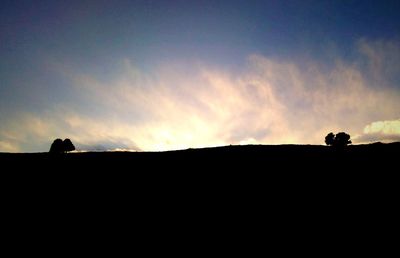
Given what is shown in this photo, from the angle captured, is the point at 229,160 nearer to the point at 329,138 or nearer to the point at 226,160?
the point at 226,160

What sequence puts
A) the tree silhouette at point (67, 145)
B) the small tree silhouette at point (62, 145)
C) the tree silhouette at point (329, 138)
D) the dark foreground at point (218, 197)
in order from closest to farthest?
the dark foreground at point (218, 197) → the small tree silhouette at point (62, 145) → the tree silhouette at point (67, 145) → the tree silhouette at point (329, 138)

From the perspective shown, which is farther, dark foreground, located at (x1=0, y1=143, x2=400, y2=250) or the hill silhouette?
the hill silhouette

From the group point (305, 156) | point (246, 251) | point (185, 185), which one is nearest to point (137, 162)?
point (185, 185)

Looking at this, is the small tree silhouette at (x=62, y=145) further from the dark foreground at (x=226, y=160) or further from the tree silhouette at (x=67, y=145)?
the dark foreground at (x=226, y=160)

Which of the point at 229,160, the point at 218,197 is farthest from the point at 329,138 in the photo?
the point at 218,197

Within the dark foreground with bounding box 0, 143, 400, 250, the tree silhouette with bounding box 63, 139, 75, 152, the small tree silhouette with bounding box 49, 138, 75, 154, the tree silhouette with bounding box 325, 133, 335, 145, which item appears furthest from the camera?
the tree silhouette with bounding box 325, 133, 335, 145

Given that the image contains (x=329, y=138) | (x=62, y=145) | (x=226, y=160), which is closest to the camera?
(x=226, y=160)

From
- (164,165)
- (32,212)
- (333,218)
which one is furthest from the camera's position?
(164,165)

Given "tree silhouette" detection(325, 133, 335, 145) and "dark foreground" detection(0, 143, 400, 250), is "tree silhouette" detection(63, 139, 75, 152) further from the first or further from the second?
"tree silhouette" detection(325, 133, 335, 145)

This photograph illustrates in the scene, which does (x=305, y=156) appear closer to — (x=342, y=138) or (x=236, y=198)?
(x=236, y=198)

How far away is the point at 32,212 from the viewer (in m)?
11.7

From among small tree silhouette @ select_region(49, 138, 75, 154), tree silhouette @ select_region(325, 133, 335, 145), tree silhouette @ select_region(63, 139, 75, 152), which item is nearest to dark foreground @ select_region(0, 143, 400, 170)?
small tree silhouette @ select_region(49, 138, 75, 154)

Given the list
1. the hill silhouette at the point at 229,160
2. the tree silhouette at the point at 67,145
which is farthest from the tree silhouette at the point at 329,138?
the tree silhouette at the point at 67,145

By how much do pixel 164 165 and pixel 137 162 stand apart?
5.32 feet
